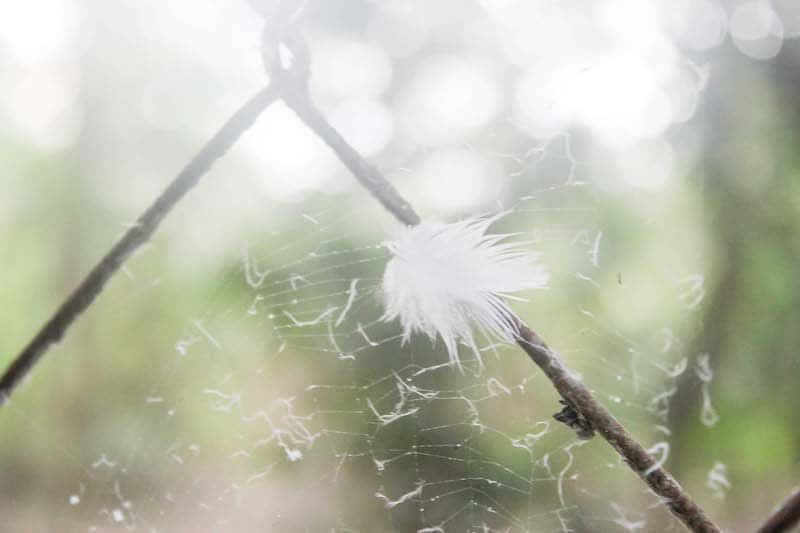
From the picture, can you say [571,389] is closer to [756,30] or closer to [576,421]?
[576,421]

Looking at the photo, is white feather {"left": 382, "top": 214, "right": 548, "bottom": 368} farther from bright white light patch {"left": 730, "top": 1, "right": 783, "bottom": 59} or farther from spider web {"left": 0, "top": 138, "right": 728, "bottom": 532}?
bright white light patch {"left": 730, "top": 1, "right": 783, "bottom": 59}

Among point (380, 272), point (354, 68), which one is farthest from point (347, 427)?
point (354, 68)

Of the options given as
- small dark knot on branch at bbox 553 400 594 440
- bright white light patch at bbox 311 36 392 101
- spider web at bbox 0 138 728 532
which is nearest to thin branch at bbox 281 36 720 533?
small dark knot on branch at bbox 553 400 594 440

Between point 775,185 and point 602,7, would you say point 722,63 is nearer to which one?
point 775,185

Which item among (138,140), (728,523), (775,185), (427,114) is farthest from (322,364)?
(138,140)

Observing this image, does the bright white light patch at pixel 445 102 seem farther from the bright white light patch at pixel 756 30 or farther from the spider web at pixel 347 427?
the bright white light patch at pixel 756 30

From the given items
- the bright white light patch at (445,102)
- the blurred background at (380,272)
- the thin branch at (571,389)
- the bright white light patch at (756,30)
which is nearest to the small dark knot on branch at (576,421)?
the thin branch at (571,389)

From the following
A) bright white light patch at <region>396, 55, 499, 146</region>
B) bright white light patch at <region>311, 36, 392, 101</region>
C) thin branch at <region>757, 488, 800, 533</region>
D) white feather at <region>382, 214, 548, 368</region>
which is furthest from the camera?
bright white light patch at <region>311, 36, 392, 101</region>
